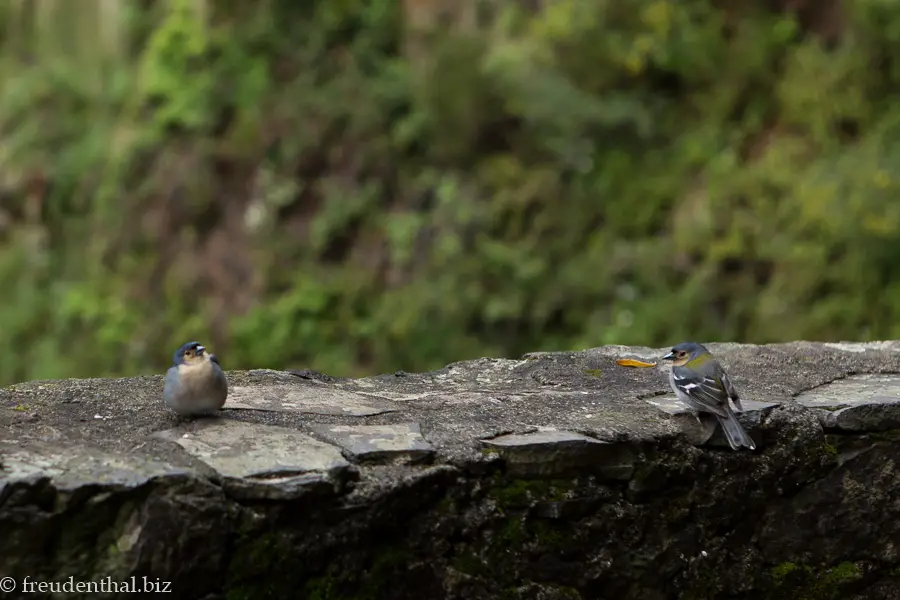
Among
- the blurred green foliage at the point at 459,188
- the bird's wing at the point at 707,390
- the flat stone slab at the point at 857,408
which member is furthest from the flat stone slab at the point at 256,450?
the blurred green foliage at the point at 459,188

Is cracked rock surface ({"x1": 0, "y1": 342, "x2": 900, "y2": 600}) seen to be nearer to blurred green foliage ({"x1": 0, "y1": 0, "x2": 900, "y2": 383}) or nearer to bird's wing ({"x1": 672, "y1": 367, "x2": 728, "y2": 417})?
bird's wing ({"x1": 672, "y1": 367, "x2": 728, "y2": 417})

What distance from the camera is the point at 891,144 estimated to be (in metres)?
7.75

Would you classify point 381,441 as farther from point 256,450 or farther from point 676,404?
point 676,404

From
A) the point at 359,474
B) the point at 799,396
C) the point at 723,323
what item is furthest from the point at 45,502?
the point at 723,323

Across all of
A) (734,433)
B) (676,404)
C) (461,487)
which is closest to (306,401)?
(461,487)

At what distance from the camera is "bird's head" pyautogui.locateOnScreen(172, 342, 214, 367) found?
120 inches

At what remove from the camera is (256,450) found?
283 cm

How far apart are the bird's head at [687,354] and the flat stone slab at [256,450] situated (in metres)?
1.21

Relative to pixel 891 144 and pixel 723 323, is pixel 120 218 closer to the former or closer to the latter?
pixel 723 323

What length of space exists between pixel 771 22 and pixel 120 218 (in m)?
6.75

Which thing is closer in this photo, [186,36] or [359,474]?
[359,474]

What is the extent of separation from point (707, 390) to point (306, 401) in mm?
1250

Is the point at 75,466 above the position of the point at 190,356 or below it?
below

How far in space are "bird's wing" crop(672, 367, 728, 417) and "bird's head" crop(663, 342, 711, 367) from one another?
11cm
